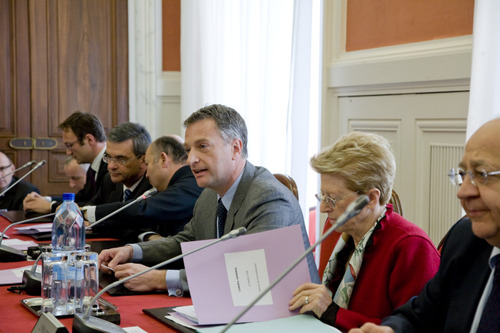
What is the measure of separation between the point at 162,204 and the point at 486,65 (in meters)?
1.57

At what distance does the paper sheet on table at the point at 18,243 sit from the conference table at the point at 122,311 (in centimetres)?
71

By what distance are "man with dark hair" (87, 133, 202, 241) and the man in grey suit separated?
529 mm

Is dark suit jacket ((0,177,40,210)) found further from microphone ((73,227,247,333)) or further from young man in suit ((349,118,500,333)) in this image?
young man in suit ((349,118,500,333))

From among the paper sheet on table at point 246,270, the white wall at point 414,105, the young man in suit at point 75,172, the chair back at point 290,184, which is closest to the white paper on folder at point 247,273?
the paper sheet on table at point 246,270

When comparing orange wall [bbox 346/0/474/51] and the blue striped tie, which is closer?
the blue striped tie

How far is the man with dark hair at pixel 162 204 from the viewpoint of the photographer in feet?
10.3

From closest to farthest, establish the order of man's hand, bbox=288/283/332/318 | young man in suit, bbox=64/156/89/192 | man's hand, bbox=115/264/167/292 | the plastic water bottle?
A: 1. man's hand, bbox=288/283/332/318
2. man's hand, bbox=115/264/167/292
3. the plastic water bottle
4. young man in suit, bbox=64/156/89/192

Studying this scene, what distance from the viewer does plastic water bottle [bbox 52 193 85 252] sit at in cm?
249

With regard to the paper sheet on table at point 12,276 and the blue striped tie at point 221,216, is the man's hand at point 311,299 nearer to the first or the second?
the blue striped tie at point 221,216

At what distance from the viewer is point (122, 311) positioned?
1841mm

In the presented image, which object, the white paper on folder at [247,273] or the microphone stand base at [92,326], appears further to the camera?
the white paper on folder at [247,273]

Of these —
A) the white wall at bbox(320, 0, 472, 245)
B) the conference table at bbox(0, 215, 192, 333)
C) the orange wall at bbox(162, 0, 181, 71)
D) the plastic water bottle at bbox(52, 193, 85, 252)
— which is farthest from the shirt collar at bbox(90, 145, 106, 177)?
the conference table at bbox(0, 215, 192, 333)

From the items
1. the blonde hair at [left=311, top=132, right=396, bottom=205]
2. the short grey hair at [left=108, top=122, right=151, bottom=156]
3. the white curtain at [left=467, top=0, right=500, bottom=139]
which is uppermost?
the white curtain at [left=467, top=0, right=500, bottom=139]

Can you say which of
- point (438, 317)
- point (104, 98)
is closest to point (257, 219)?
point (438, 317)
